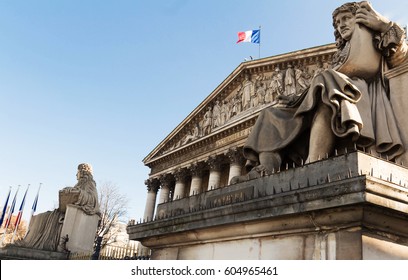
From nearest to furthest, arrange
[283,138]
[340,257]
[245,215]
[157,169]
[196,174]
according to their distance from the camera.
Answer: [340,257], [245,215], [283,138], [196,174], [157,169]

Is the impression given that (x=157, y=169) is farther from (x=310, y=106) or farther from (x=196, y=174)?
(x=310, y=106)

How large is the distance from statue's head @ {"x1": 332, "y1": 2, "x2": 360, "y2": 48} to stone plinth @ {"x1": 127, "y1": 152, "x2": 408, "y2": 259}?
6.79ft

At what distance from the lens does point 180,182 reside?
113ft

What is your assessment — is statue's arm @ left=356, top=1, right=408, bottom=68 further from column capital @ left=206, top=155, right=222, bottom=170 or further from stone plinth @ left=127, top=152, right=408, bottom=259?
column capital @ left=206, top=155, right=222, bottom=170

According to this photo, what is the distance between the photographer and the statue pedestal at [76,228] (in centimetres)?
1155

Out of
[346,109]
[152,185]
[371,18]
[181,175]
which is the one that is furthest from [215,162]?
[346,109]

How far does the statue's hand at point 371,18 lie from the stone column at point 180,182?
99.4 feet

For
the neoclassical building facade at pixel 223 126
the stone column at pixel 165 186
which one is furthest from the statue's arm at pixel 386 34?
the stone column at pixel 165 186

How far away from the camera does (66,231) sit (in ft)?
38.0

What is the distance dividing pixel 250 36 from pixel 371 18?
97.6 ft

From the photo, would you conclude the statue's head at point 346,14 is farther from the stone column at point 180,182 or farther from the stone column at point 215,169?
the stone column at point 180,182

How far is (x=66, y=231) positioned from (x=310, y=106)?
32.6 ft

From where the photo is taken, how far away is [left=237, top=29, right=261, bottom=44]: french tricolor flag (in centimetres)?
3262
